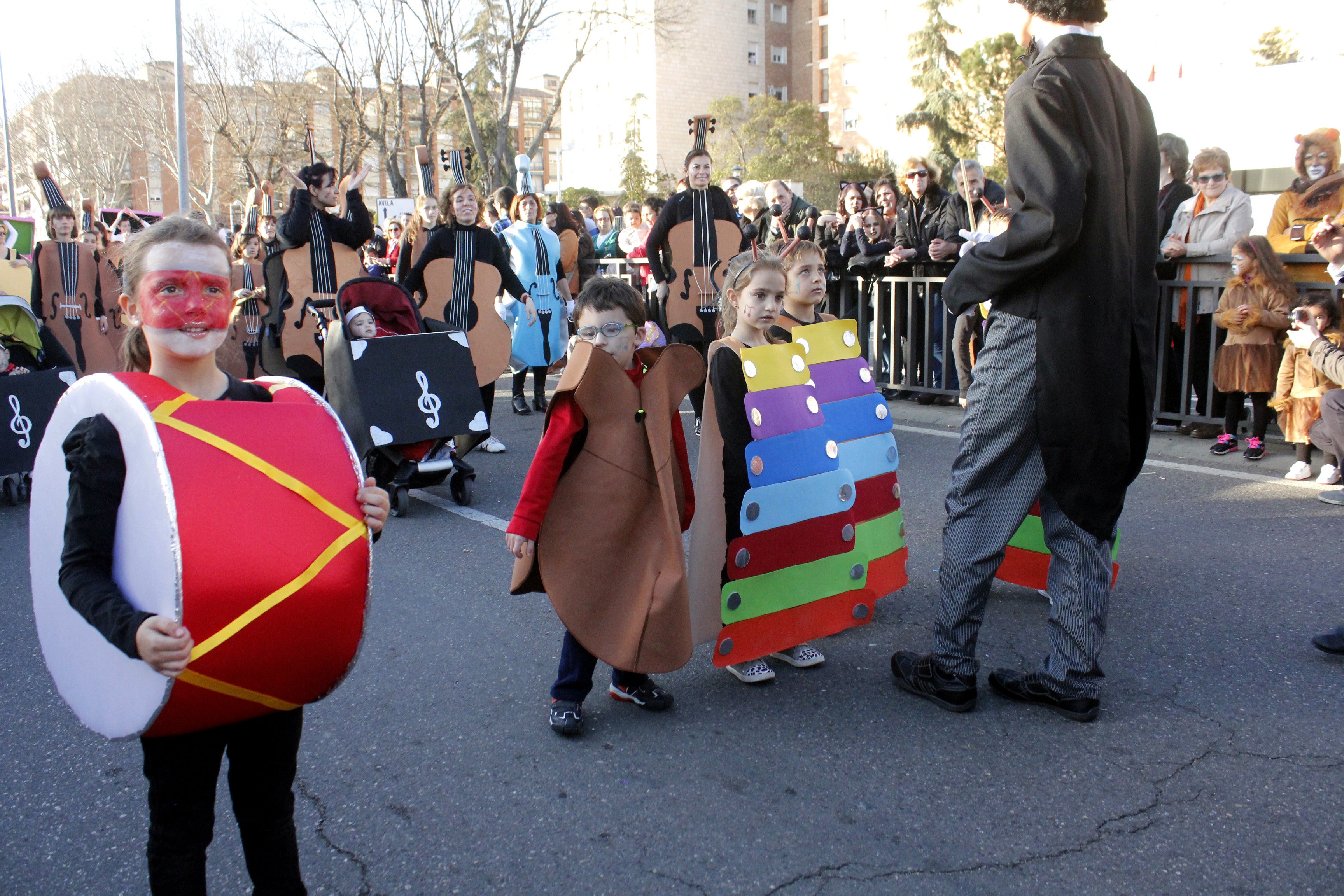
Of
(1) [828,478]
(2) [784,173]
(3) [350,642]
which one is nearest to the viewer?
(3) [350,642]

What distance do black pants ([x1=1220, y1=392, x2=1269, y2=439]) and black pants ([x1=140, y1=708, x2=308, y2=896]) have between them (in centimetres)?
664

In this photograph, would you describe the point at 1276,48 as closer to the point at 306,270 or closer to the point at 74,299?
the point at 306,270

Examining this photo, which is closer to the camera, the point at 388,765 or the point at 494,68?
the point at 388,765

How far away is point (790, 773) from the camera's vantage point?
3.02 m

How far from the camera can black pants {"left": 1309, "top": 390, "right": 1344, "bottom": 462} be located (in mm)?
5734

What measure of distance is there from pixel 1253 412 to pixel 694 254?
13.6 ft

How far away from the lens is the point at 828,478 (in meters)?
3.71

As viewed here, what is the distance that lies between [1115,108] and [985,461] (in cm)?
110

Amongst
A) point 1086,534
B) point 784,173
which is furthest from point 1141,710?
point 784,173

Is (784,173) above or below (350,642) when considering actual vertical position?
above

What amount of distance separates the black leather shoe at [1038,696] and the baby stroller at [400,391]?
12.4ft

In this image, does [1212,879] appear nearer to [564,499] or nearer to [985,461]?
[985,461]

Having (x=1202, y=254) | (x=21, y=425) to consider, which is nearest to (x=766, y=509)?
(x=21, y=425)

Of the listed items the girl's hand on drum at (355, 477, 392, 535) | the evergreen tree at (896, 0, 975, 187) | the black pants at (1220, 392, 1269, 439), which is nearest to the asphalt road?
the girl's hand on drum at (355, 477, 392, 535)
